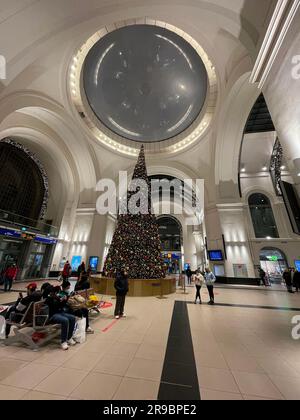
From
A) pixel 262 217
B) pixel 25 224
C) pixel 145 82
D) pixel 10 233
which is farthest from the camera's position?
pixel 262 217

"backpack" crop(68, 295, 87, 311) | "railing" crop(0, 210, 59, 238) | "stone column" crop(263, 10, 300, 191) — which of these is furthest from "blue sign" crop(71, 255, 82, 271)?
"stone column" crop(263, 10, 300, 191)

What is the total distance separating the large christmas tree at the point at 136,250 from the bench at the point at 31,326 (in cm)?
435

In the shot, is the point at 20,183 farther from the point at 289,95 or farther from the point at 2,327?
the point at 289,95

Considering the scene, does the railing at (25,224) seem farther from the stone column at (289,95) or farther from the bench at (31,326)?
the stone column at (289,95)

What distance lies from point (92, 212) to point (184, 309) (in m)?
12.0

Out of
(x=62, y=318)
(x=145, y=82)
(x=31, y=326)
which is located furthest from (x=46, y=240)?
(x=145, y=82)

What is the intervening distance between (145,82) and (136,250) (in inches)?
602

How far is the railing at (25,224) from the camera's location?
33.9 feet

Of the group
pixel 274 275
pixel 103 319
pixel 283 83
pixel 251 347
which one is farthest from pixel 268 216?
pixel 103 319

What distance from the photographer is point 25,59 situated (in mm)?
6250

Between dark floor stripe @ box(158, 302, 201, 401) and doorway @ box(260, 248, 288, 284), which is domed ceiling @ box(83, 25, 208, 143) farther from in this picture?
dark floor stripe @ box(158, 302, 201, 401)

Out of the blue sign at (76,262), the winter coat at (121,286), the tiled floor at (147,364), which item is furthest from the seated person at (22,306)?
the blue sign at (76,262)

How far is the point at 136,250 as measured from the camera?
7500 mm

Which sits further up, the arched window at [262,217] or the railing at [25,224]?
the arched window at [262,217]
